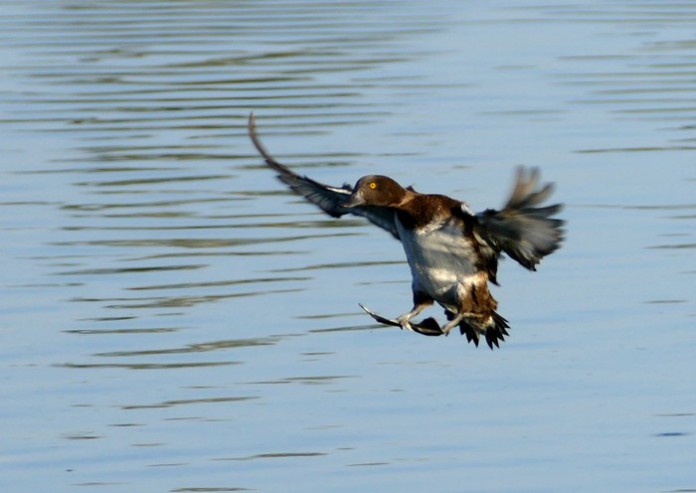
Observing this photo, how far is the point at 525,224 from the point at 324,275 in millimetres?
4235

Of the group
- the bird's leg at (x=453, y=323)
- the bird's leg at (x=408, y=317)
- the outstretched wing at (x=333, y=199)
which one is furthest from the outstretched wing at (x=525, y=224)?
the outstretched wing at (x=333, y=199)

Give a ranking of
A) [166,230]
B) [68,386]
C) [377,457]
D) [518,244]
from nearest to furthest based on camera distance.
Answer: [518,244] → [377,457] → [68,386] → [166,230]

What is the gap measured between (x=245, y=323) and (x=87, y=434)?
204 cm

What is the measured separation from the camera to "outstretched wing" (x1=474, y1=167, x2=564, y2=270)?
7.13m

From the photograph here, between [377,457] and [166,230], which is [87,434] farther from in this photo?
[166,230]

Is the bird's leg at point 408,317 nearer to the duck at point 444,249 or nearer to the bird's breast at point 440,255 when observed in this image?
the duck at point 444,249

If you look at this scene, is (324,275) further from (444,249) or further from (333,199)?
(444,249)

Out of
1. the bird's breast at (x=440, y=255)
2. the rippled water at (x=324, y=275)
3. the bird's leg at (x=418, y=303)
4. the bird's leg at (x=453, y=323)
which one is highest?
the bird's breast at (x=440, y=255)

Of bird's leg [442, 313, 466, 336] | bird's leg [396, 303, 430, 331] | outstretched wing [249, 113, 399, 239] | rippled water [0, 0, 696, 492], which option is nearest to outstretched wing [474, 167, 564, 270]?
bird's leg [442, 313, 466, 336]

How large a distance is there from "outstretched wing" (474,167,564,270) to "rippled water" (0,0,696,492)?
998 mm

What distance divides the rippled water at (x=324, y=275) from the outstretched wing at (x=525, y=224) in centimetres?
100

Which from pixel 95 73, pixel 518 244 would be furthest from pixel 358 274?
pixel 95 73

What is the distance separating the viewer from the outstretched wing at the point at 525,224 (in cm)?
713

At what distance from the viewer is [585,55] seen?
20.9m
